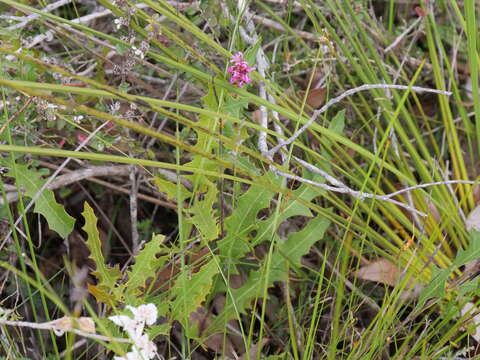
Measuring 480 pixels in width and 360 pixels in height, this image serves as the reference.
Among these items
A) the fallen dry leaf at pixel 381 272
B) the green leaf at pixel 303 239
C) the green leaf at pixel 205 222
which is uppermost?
the green leaf at pixel 205 222

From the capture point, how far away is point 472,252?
1.25m

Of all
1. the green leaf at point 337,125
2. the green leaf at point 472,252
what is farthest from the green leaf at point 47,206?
the green leaf at point 472,252

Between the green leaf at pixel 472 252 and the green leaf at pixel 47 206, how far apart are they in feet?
2.95

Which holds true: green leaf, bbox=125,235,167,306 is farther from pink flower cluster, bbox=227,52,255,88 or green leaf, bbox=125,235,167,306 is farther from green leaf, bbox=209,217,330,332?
pink flower cluster, bbox=227,52,255,88

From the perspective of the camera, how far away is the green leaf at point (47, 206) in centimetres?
122

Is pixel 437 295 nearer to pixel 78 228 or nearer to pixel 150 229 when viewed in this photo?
pixel 150 229

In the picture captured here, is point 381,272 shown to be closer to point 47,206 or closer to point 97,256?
point 97,256

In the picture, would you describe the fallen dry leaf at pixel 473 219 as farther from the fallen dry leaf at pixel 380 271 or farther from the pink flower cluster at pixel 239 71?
the pink flower cluster at pixel 239 71

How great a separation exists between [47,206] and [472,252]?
0.99 metres

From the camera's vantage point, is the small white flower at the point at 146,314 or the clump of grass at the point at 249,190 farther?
the clump of grass at the point at 249,190

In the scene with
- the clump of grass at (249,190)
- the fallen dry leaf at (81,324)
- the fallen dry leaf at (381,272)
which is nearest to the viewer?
the fallen dry leaf at (81,324)

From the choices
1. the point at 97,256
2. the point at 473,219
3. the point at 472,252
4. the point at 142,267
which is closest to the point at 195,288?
the point at 142,267

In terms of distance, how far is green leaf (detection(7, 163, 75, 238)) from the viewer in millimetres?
1219

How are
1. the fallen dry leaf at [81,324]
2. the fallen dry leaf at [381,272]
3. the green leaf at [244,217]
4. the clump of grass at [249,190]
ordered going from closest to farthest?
the fallen dry leaf at [81,324] → the clump of grass at [249,190] → the green leaf at [244,217] → the fallen dry leaf at [381,272]
